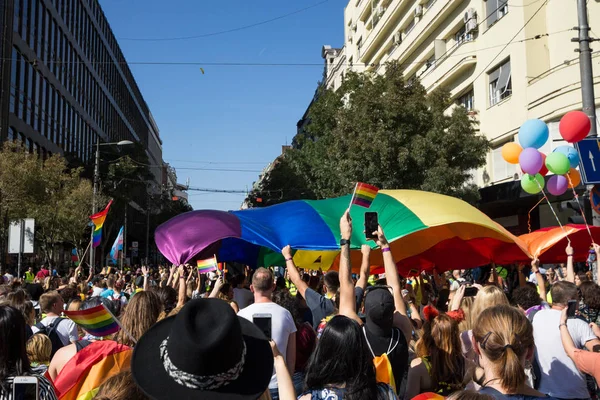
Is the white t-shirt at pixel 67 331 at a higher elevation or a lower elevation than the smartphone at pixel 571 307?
lower

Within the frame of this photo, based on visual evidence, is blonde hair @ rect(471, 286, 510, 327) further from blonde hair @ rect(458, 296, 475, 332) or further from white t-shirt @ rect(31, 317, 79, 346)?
white t-shirt @ rect(31, 317, 79, 346)

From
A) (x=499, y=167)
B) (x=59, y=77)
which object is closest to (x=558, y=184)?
(x=499, y=167)

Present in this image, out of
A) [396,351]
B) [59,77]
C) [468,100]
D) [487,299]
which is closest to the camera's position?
[396,351]

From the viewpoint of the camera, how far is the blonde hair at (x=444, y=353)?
4.14m

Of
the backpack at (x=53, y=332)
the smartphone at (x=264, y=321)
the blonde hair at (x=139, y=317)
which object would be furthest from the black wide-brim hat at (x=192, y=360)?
the backpack at (x=53, y=332)

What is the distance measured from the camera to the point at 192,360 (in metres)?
1.89

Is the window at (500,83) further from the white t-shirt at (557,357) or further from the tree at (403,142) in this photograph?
the white t-shirt at (557,357)

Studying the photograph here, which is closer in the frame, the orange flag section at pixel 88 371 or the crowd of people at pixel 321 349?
the crowd of people at pixel 321 349

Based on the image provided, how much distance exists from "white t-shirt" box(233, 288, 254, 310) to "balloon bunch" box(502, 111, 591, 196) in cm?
469

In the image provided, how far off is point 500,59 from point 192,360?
22.6 m

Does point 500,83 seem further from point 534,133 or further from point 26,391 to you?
point 26,391

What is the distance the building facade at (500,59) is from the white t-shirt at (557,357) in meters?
12.9

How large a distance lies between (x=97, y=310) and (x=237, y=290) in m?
5.28

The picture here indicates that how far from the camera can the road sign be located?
7.78 metres
